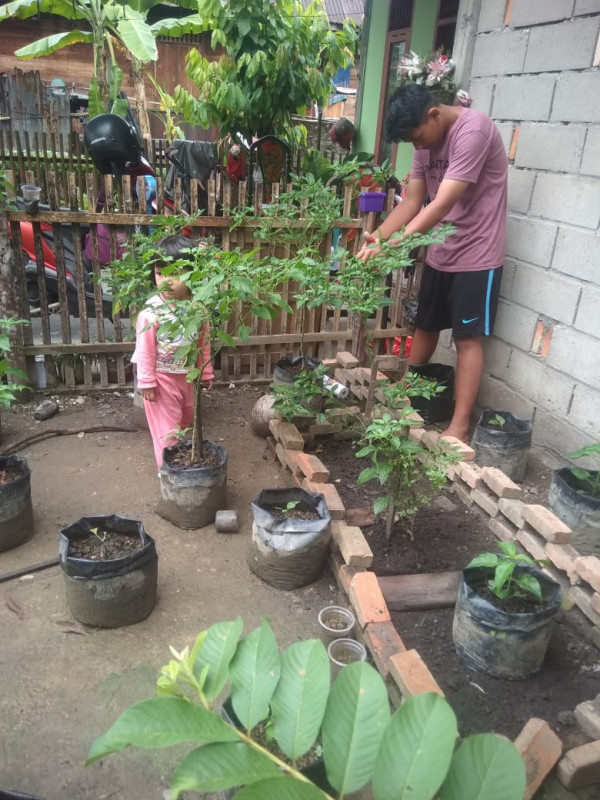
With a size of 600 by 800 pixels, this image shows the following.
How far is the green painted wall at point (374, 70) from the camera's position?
25.0 ft

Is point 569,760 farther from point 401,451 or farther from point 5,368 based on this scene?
point 5,368

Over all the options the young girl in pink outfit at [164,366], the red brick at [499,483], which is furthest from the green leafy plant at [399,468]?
the young girl in pink outfit at [164,366]

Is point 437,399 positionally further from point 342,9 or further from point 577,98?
point 342,9

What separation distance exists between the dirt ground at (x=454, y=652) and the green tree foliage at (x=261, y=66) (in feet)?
14.3

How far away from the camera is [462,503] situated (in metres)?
3.31

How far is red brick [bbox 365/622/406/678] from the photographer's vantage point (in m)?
2.20

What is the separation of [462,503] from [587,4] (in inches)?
108

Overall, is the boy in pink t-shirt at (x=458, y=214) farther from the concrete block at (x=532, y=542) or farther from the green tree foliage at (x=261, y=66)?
the green tree foliage at (x=261, y=66)

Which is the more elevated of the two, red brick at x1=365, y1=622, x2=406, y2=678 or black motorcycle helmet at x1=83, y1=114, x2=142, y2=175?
black motorcycle helmet at x1=83, y1=114, x2=142, y2=175

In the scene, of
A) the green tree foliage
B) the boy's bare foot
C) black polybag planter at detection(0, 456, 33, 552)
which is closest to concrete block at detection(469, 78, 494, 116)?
the boy's bare foot

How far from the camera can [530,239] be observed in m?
3.77

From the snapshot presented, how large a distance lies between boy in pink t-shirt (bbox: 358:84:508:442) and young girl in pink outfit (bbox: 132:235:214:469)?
Result: 3.44 ft

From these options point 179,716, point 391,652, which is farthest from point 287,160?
point 179,716

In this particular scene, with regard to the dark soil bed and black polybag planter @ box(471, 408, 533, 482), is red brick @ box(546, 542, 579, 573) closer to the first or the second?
the dark soil bed
